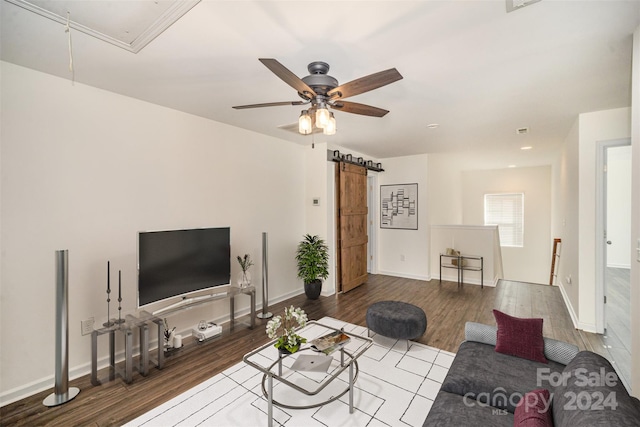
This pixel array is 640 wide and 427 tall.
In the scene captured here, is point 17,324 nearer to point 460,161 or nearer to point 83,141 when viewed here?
point 83,141

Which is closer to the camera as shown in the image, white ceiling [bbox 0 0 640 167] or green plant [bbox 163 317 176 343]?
white ceiling [bbox 0 0 640 167]

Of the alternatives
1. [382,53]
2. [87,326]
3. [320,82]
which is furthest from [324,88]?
[87,326]

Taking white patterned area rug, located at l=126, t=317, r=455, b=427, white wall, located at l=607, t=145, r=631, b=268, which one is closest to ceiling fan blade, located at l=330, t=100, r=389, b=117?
white patterned area rug, located at l=126, t=317, r=455, b=427

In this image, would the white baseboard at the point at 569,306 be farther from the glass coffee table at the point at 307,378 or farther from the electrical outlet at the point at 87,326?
the electrical outlet at the point at 87,326

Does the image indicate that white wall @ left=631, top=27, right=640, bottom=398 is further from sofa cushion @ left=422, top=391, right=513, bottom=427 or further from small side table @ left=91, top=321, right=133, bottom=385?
small side table @ left=91, top=321, right=133, bottom=385

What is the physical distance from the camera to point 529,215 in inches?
303

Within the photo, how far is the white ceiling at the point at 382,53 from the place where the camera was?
5.38 ft

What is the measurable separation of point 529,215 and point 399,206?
4193 mm

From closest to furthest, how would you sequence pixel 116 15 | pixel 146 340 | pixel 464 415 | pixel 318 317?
pixel 464 415 < pixel 116 15 < pixel 146 340 < pixel 318 317

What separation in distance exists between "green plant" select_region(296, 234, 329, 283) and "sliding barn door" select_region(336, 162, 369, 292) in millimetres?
484

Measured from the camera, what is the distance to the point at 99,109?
8.76 ft

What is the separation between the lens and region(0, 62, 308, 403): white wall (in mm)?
2238

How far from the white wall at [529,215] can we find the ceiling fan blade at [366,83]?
7.84m

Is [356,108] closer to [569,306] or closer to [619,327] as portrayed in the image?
[619,327]
